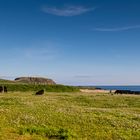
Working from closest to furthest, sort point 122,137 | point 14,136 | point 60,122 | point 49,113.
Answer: point 14,136 → point 122,137 → point 60,122 → point 49,113

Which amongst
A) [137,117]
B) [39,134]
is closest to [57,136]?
[39,134]

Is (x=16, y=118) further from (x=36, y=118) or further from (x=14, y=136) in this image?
(x=14, y=136)

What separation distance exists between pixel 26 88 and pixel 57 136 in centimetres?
9110

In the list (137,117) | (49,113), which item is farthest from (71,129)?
(137,117)

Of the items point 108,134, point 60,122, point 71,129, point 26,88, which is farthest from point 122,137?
point 26,88

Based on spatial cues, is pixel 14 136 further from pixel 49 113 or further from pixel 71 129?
pixel 49 113

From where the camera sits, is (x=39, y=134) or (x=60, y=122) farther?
(x=60, y=122)

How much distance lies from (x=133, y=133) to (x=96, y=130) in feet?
8.84

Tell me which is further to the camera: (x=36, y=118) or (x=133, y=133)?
(x=36, y=118)

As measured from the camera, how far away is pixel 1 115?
2803cm

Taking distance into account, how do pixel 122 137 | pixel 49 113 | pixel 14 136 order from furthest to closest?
pixel 49 113
pixel 122 137
pixel 14 136

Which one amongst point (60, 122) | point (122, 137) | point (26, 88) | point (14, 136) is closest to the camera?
point (14, 136)

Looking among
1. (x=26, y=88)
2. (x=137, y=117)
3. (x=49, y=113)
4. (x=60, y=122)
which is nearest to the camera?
(x=60, y=122)

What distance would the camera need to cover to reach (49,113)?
30.6 meters
